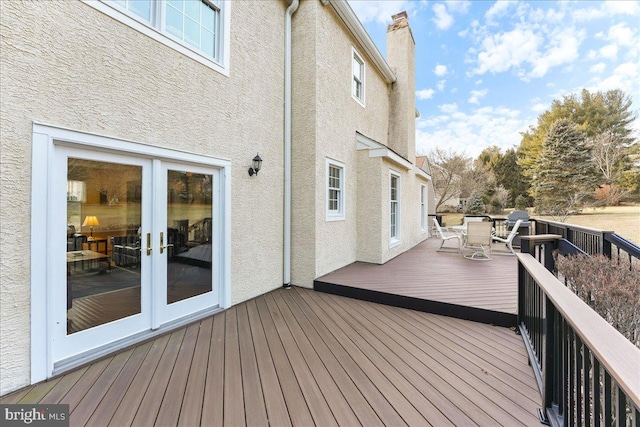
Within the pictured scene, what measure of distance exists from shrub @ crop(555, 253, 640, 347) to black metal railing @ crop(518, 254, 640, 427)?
686mm

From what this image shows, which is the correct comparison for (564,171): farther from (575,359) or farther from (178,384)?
(178,384)

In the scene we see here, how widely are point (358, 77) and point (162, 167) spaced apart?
6.33m

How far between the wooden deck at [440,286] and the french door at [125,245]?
258 centimetres

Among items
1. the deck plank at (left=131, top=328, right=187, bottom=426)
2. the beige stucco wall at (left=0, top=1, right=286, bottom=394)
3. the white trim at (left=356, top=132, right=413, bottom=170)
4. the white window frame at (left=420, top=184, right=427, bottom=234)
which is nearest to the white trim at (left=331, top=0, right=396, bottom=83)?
the beige stucco wall at (left=0, top=1, right=286, bottom=394)

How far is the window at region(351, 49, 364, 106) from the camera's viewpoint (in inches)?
306

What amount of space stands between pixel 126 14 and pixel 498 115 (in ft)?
95.8

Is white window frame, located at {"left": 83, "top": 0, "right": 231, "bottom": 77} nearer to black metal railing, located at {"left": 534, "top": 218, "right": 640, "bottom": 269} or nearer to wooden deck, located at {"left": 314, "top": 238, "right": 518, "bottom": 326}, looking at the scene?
wooden deck, located at {"left": 314, "top": 238, "right": 518, "bottom": 326}

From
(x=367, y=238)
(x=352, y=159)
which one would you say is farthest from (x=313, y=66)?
(x=367, y=238)

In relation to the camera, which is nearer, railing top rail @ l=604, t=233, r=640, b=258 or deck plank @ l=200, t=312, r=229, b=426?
deck plank @ l=200, t=312, r=229, b=426

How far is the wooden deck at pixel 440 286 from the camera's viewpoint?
13.7ft

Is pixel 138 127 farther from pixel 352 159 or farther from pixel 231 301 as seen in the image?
pixel 352 159

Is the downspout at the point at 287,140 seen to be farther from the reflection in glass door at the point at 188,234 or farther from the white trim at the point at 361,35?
the reflection in glass door at the point at 188,234

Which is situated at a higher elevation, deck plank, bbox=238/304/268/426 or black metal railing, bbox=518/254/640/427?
black metal railing, bbox=518/254/640/427

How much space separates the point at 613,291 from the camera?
292 centimetres
